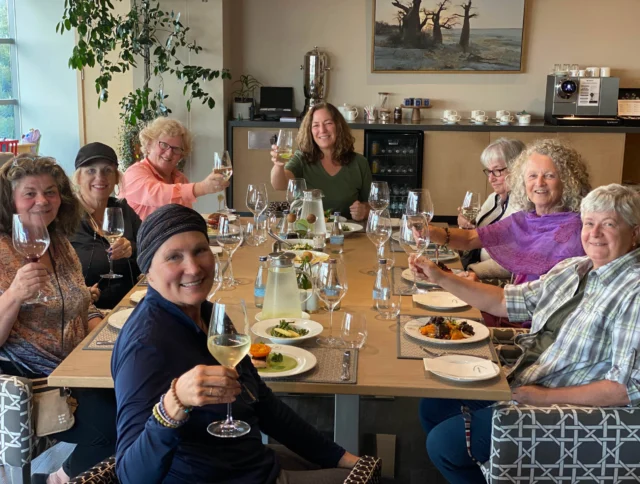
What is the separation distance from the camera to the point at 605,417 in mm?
1920

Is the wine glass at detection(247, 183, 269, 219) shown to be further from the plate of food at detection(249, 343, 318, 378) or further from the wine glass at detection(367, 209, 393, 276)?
the plate of food at detection(249, 343, 318, 378)

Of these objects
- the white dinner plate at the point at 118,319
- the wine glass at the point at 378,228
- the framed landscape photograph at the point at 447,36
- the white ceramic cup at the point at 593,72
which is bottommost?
the white dinner plate at the point at 118,319

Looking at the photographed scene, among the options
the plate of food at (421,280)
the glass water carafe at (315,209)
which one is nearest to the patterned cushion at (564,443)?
the plate of food at (421,280)

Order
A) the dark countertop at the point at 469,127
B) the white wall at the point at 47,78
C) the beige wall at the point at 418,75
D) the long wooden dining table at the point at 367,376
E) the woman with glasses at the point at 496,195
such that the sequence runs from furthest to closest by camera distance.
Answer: the white wall at the point at 47,78, the beige wall at the point at 418,75, the dark countertop at the point at 469,127, the woman with glasses at the point at 496,195, the long wooden dining table at the point at 367,376

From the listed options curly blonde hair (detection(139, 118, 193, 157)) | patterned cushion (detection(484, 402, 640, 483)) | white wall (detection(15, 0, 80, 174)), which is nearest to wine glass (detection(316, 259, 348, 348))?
patterned cushion (detection(484, 402, 640, 483))

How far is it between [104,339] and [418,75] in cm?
531

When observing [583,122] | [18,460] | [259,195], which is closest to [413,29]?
[583,122]

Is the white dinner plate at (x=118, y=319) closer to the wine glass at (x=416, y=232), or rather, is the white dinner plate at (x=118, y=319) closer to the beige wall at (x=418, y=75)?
the wine glass at (x=416, y=232)

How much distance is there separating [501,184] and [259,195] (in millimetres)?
1264

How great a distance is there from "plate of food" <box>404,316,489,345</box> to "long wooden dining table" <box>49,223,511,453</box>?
70mm

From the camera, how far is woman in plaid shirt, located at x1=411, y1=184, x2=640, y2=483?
2018 millimetres

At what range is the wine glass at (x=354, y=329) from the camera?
2072 millimetres

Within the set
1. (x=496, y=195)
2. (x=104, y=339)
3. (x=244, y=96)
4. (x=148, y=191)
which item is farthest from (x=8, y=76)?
(x=104, y=339)

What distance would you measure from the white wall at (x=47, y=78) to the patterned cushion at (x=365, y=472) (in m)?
6.16
